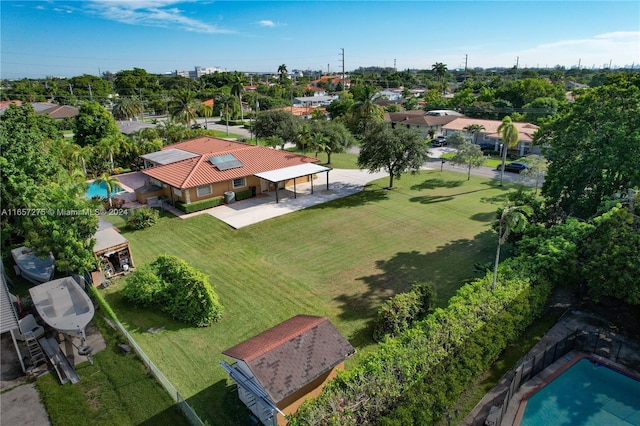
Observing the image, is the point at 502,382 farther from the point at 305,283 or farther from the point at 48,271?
the point at 48,271

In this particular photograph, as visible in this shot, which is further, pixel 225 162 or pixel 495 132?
pixel 495 132

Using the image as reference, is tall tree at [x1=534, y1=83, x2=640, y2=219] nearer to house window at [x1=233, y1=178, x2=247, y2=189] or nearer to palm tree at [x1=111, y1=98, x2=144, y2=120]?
house window at [x1=233, y1=178, x2=247, y2=189]

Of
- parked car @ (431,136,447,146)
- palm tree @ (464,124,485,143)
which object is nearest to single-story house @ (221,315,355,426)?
palm tree @ (464,124,485,143)

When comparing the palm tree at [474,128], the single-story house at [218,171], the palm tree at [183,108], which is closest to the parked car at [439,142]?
the palm tree at [474,128]

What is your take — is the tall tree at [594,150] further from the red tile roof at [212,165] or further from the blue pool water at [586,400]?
the red tile roof at [212,165]

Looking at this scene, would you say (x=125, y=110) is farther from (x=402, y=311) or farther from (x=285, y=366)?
(x=285, y=366)

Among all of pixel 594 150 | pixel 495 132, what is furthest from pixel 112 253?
pixel 495 132

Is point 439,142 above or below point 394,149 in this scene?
below
